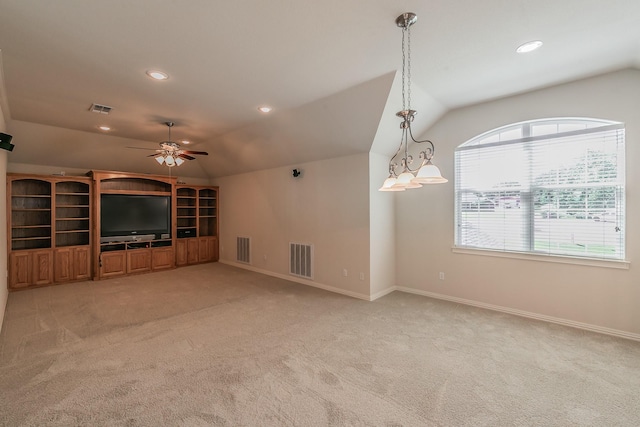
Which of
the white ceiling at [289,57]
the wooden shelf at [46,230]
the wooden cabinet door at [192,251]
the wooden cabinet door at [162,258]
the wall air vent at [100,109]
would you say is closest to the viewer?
the white ceiling at [289,57]

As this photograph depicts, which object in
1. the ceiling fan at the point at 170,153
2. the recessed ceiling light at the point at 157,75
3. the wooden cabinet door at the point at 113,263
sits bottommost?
the wooden cabinet door at the point at 113,263

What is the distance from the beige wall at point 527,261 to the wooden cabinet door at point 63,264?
6.49 metres

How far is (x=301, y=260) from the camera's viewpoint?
5648mm

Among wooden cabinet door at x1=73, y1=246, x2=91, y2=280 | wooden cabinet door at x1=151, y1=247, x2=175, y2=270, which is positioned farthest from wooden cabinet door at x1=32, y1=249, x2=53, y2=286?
wooden cabinet door at x1=151, y1=247, x2=175, y2=270

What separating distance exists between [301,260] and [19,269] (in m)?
5.13

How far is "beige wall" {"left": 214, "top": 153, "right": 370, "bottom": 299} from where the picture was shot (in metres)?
4.75

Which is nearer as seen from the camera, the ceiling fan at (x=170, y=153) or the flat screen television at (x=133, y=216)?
the ceiling fan at (x=170, y=153)

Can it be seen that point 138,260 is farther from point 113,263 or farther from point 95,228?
point 95,228

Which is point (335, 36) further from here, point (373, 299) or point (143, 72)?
point (373, 299)

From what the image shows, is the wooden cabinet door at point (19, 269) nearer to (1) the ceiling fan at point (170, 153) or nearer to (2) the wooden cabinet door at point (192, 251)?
(2) the wooden cabinet door at point (192, 251)

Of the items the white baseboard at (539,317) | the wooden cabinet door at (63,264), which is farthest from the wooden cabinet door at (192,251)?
the white baseboard at (539,317)

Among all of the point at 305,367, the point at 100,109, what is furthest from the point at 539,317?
the point at 100,109

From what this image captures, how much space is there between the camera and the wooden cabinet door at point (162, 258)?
22.0ft

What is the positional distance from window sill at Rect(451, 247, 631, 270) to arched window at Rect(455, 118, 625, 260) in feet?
0.21
